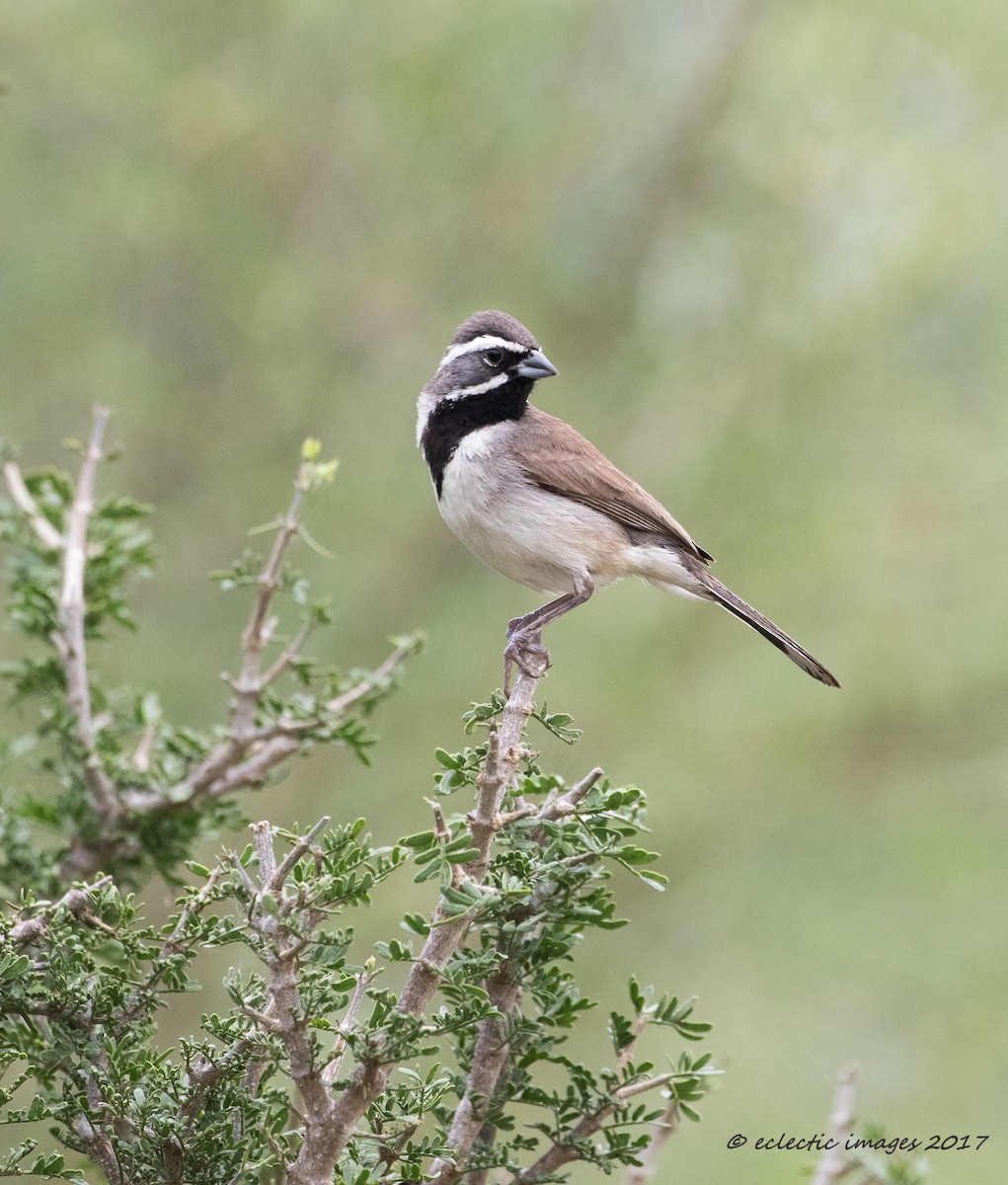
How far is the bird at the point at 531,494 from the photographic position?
14.9 ft

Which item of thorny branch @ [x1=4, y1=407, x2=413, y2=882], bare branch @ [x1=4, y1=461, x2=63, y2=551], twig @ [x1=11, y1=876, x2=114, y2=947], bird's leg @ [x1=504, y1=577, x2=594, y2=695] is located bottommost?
twig @ [x1=11, y1=876, x2=114, y2=947]

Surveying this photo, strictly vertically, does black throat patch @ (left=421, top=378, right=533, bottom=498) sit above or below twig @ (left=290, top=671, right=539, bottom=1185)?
above

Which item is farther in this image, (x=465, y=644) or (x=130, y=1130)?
(x=465, y=644)

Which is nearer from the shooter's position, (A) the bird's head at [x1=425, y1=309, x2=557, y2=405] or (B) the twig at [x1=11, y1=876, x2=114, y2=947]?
(B) the twig at [x1=11, y1=876, x2=114, y2=947]

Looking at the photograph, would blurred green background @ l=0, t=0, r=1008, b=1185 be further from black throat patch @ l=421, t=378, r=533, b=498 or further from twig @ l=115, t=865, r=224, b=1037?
twig @ l=115, t=865, r=224, b=1037

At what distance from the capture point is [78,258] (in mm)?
7938

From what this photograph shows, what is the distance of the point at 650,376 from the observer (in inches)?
315

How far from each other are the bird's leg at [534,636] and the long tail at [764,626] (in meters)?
0.48

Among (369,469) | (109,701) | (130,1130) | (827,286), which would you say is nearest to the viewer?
(130,1130)

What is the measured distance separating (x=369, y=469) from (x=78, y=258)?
1.95 meters

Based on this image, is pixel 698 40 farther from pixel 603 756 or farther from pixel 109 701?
pixel 109 701

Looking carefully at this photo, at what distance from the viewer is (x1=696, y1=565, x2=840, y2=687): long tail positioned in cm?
445

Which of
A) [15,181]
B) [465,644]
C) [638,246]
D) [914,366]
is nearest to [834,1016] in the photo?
[465,644]

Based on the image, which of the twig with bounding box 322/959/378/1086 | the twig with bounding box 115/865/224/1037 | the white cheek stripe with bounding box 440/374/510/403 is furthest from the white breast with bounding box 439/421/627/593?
the twig with bounding box 322/959/378/1086
